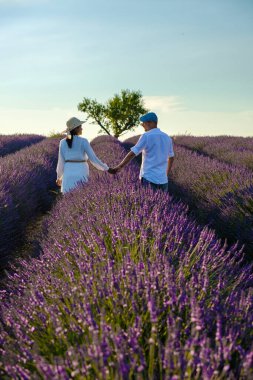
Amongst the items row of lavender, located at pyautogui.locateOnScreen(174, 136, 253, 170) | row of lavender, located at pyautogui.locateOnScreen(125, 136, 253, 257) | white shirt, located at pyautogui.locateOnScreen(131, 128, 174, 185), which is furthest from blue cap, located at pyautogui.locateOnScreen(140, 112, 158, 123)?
row of lavender, located at pyautogui.locateOnScreen(174, 136, 253, 170)

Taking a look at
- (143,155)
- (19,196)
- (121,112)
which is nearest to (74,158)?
(143,155)

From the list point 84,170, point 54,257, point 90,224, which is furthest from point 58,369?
point 84,170

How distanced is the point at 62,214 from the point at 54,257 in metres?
1.70

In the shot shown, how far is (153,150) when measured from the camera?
5207mm

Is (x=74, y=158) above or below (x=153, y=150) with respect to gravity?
below

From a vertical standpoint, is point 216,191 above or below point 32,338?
above

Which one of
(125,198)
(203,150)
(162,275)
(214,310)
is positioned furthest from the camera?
(203,150)

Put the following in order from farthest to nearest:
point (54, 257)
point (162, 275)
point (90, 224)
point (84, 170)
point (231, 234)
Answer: point (84, 170) → point (231, 234) → point (90, 224) → point (54, 257) → point (162, 275)

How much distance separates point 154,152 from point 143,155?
0.24m

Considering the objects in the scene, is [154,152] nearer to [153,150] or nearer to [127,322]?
[153,150]

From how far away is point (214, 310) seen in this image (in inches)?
75.0

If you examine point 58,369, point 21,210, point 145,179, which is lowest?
point 21,210

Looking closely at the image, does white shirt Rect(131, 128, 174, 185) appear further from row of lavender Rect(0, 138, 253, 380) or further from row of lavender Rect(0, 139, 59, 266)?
row of lavender Rect(0, 138, 253, 380)

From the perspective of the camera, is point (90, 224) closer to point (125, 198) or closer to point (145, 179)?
point (125, 198)
